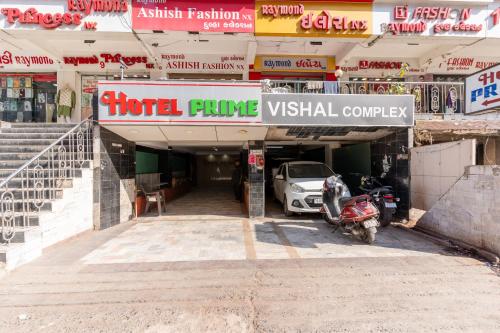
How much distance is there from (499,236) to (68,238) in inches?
339

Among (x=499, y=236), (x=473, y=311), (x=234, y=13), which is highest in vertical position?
(x=234, y=13)

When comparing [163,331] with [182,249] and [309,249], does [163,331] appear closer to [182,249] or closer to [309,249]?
[182,249]

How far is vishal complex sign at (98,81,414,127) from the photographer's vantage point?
6.77 m

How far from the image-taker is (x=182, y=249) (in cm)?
551

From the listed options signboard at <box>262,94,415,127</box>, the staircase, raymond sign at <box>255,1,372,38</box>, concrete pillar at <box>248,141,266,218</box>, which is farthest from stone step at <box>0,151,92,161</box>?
raymond sign at <box>255,1,372,38</box>

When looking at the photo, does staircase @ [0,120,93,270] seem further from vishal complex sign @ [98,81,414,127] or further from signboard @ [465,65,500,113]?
signboard @ [465,65,500,113]

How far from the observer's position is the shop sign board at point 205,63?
1178 cm

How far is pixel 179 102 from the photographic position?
686 centimetres

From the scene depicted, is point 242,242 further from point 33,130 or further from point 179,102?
point 33,130

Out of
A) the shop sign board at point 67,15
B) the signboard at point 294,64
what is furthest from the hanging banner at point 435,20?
the shop sign board at point 67,15

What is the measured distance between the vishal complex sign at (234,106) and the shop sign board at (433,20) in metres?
4.24

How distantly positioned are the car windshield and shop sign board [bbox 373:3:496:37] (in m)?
5.33

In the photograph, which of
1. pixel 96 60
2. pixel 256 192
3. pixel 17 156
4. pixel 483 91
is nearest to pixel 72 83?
pixel 96 60

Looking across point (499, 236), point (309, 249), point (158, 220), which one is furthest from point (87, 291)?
point (499, 236)
